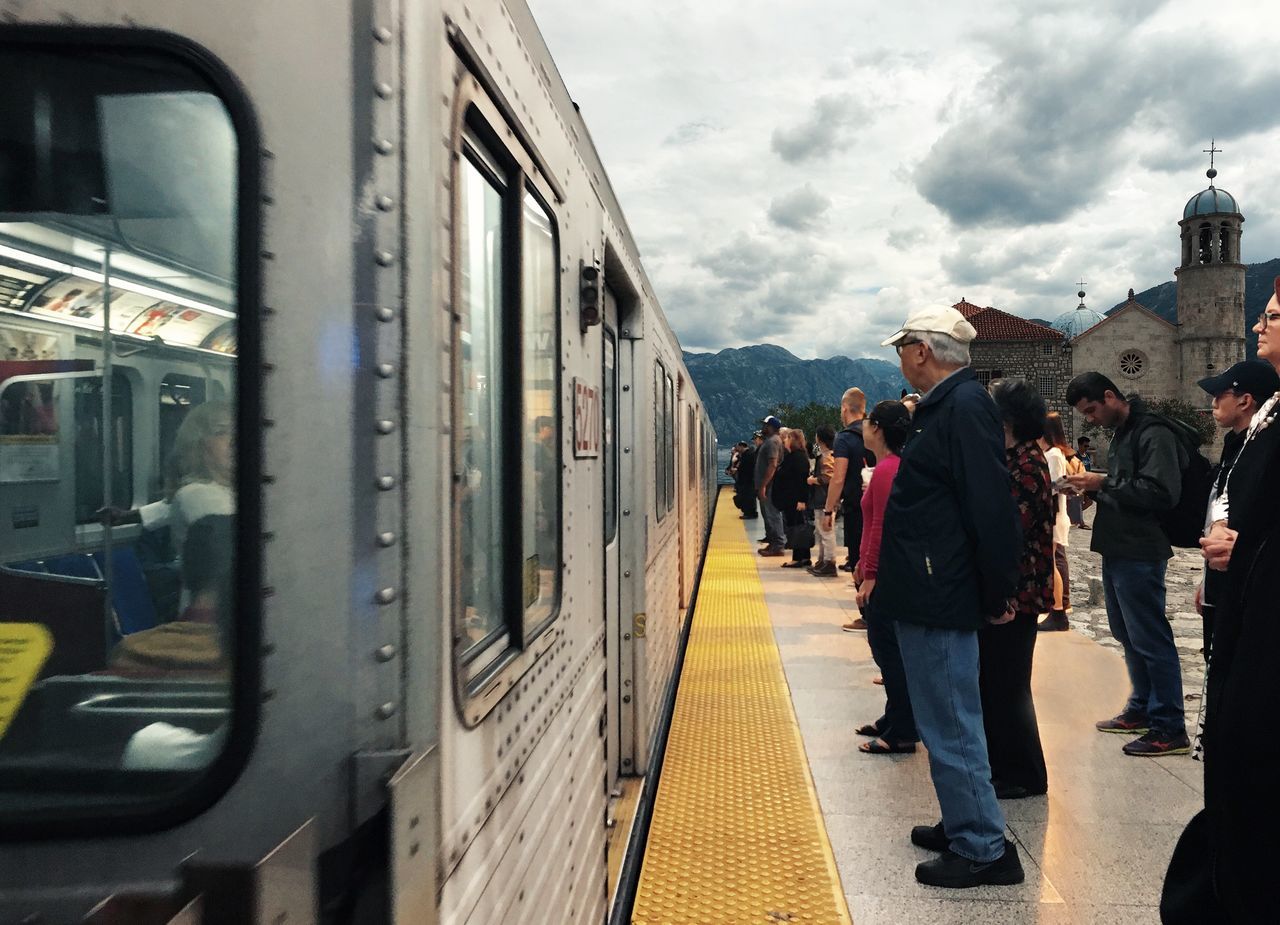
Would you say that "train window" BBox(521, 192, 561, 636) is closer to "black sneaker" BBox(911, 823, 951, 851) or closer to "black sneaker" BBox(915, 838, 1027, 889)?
"black sneaker" BBox(915, 838, 1027, 889)

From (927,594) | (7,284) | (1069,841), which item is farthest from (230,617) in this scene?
(1069,841)

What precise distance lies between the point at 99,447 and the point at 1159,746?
501 centimetres

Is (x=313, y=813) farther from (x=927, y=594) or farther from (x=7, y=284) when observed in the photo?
(x=927, y=594)

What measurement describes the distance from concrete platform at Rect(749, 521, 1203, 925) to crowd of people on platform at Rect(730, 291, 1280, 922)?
0.13m

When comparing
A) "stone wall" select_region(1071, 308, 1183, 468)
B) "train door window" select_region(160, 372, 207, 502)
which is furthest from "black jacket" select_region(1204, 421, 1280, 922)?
"stone wall" select_region(1071, 308, 1183, 468)

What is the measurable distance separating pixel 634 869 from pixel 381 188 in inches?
117

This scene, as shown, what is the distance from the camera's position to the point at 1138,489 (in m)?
4.48

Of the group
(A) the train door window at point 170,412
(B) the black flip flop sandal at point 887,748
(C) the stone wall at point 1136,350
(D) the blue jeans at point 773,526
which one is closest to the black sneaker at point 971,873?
(B) the black flip flop sandal at point 887,748

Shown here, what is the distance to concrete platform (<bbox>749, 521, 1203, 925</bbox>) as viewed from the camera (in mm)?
3213

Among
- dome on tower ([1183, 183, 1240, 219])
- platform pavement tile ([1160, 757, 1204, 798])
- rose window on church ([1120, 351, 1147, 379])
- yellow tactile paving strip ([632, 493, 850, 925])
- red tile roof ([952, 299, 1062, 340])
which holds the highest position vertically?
dome on tower ([1183, 183, 1240, 219])

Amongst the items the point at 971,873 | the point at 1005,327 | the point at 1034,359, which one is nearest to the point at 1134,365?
the point at 1034,359

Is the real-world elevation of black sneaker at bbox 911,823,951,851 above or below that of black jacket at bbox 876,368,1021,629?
below

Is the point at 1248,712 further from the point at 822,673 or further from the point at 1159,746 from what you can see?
the point at 822,673

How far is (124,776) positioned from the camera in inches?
41.3
